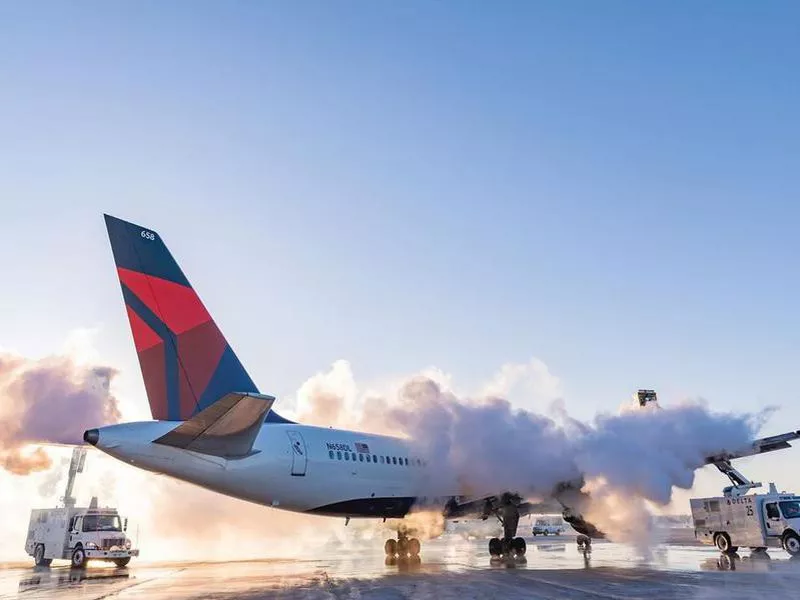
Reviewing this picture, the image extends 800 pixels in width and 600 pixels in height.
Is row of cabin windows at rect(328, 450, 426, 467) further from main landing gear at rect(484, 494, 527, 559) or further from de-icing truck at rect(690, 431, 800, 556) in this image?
de-icing truck at rect(690, 431, 800, 556)

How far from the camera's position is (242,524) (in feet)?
108

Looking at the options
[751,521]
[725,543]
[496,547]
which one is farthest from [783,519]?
[496,547]

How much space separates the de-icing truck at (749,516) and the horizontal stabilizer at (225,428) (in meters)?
17.6

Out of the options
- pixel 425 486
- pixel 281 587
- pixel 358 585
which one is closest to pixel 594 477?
pixel 425 486

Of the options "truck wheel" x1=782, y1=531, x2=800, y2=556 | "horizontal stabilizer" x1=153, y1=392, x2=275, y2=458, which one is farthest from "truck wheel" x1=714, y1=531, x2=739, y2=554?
"horizontal stabilizer" x1=153, y1=392, x2=275, y2=458

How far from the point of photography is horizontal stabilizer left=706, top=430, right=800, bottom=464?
73.8ft

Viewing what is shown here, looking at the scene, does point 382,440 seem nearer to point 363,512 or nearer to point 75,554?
point 363,512

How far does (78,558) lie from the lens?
2577 cm

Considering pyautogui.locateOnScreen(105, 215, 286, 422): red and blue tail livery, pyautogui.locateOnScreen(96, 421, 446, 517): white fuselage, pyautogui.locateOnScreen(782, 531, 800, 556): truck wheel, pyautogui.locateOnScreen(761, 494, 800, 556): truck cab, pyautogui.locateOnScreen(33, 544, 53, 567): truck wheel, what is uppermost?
pyautogui.locateOnScreen(105, 215, 286, 422): red and blue tail livery

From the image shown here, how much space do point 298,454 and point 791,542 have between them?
744 inches

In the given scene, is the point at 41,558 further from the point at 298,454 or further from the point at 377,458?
the point at 377,458

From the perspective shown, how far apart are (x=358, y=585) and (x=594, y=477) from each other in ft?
34.2

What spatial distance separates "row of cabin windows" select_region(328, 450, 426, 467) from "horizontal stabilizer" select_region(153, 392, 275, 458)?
467 cm

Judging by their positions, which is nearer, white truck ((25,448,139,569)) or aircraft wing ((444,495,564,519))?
aircraft wing ((444,495,564,519))
